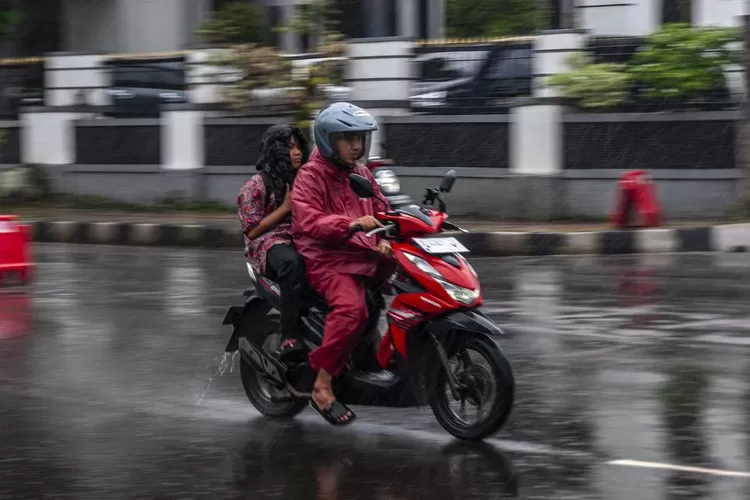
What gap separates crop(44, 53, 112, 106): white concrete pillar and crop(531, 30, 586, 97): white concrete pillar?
7.71m

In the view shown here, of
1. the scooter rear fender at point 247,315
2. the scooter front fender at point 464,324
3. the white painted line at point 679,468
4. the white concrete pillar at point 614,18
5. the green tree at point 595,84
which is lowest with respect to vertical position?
the white painted line at point 679,468

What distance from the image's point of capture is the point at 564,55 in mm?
18188

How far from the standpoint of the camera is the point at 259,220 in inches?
276

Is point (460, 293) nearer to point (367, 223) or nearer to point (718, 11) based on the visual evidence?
point (367, 223)

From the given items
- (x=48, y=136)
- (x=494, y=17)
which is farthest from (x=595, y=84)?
(x=48, y=136)

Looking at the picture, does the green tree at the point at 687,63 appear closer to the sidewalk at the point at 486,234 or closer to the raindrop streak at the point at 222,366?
the sidewalk at the point at 486,234

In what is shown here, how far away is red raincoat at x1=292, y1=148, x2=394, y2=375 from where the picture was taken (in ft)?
21.0

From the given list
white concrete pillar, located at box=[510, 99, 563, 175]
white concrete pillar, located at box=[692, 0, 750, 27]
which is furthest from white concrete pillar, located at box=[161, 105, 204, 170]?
white concrete pillar, located at box=[692, 0, 750, 27]

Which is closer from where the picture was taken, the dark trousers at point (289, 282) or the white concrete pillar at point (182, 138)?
the dark trousers at point (289, 282)

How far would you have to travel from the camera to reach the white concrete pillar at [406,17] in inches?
990

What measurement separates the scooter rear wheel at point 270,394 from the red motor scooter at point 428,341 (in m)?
0.27

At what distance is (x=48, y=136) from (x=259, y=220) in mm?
16485

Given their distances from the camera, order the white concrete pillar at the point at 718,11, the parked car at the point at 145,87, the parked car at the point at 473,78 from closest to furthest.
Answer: the parked car at the point at 473,78
the white concrete pillar at the point at 718,11
the parked car at the point at 145,87

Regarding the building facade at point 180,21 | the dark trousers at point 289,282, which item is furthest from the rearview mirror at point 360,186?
the building facade at point 180,21
